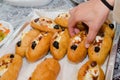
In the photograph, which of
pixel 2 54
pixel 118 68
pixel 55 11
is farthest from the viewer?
pixel 55 11

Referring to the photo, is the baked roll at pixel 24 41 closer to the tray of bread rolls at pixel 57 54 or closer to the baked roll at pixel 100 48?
the tray of bread rolls at pixel 57 54

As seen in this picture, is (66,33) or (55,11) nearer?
(66,33)

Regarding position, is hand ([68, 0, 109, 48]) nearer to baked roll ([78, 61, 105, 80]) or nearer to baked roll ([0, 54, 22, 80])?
baked roll ([78, 61, 105, 80])

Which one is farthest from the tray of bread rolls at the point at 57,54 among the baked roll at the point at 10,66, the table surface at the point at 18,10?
the table surface at the point at 18,10

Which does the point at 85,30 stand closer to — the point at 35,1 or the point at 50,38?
the point at 50,38

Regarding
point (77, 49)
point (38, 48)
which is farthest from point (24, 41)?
point (77, 49)

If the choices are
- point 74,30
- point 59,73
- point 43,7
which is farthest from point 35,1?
point 59,73
